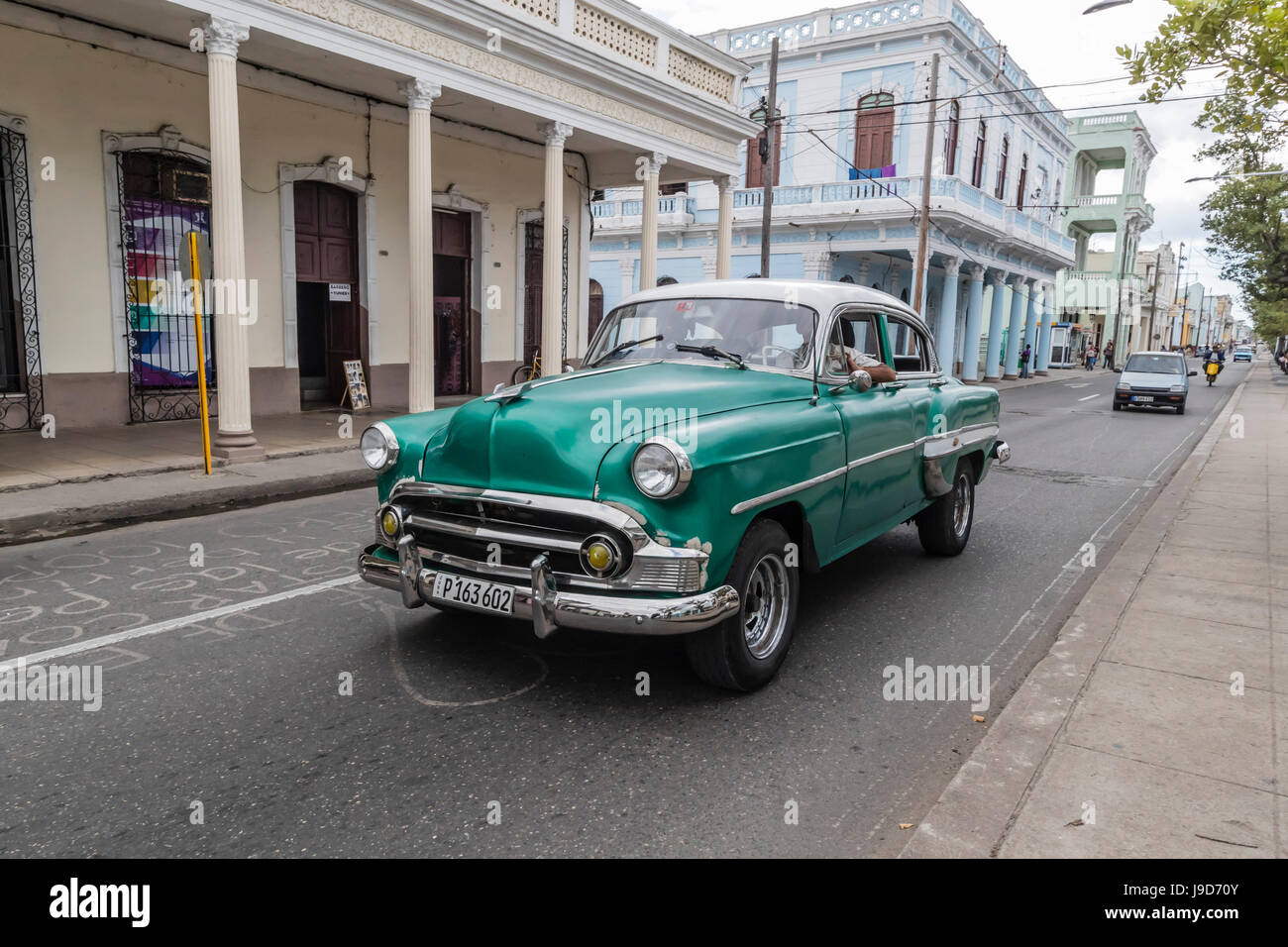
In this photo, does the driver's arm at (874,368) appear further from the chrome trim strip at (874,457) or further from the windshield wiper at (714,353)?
the windshield wiper at (714,353)

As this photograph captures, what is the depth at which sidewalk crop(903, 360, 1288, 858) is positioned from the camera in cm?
283

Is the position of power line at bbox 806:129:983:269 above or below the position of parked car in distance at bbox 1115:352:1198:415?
above

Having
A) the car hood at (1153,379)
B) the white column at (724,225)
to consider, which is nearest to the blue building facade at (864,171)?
the white column at (724,225)

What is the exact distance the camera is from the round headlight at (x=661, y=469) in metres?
3.45

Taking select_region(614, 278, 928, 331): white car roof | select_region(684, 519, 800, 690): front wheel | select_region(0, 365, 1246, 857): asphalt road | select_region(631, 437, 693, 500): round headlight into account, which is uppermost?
select_region(614, 278, 928, 331): white car roof

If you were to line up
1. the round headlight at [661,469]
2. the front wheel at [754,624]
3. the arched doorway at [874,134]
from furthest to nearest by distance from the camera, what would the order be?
the arched doorway at [874,134], the front wheel at [754,624], the round headlight at [661,469]

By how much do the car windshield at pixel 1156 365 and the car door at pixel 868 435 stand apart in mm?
20155

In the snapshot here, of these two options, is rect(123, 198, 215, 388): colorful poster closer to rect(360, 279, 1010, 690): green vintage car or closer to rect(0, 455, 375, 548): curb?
rect(0, 455, 375, 548): curb

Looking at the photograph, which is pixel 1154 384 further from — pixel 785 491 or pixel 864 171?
pixel 785 491

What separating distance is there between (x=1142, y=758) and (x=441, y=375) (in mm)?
15499

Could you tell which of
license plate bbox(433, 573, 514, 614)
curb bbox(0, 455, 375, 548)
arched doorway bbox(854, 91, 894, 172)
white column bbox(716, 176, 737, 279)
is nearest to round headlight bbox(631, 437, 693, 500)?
license plate bbox(433, 573, 514, 614)

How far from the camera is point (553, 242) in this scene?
45.5ft

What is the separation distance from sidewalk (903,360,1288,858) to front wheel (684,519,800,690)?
99 cm

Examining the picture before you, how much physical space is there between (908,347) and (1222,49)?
410cm
